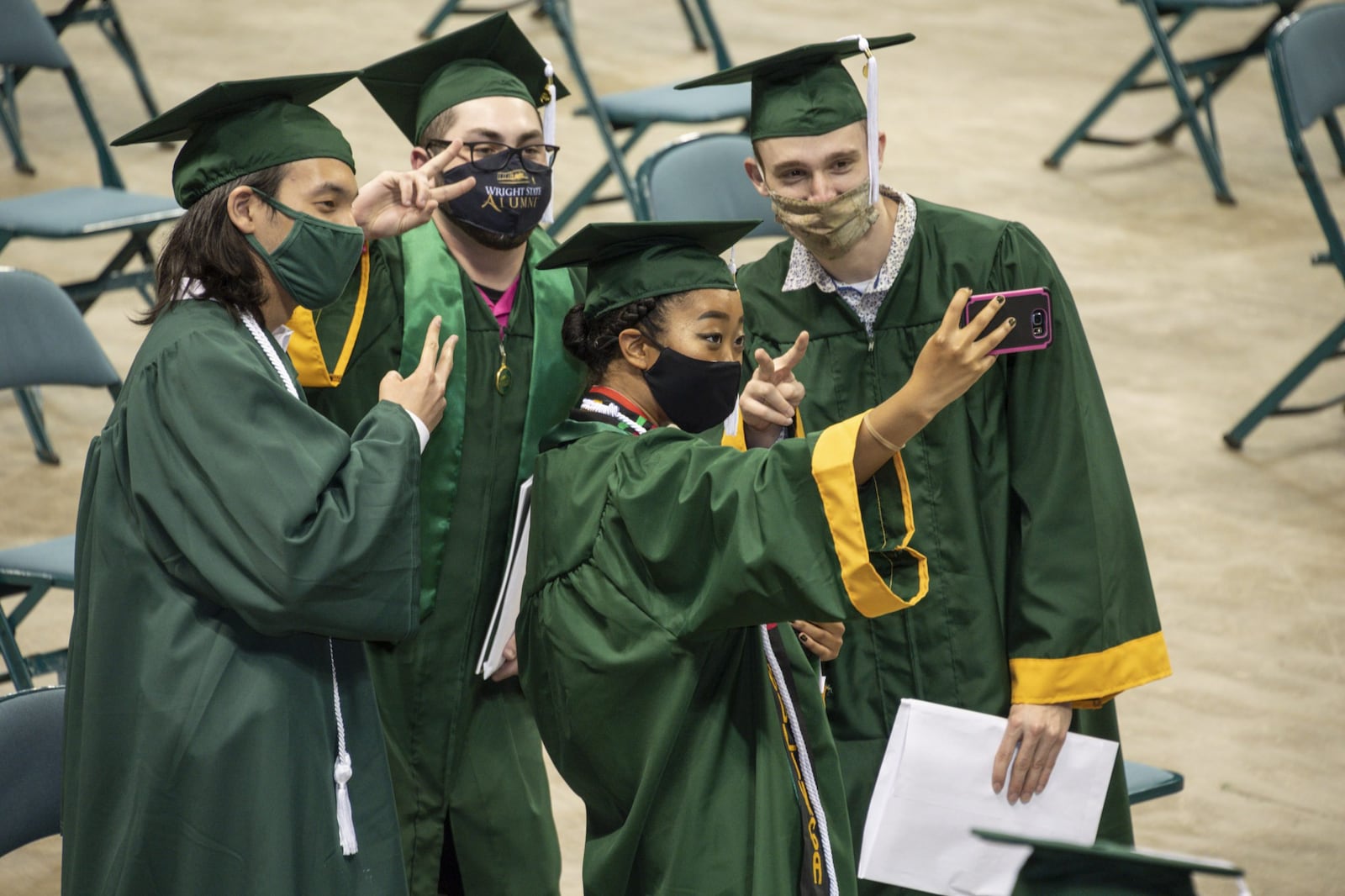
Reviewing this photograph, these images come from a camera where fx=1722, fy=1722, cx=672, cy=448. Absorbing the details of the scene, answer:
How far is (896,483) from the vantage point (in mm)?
2281

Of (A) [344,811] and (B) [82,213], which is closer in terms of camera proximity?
(A) [344,811]

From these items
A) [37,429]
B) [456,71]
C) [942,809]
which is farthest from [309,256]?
[37,429]

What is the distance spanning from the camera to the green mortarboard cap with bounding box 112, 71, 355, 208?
2.34 meters

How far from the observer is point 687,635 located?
2227 mm

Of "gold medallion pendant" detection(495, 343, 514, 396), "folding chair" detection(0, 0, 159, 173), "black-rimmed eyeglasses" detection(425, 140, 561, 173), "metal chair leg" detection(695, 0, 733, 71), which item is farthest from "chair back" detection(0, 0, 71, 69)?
"gold medallion pendant" detection(495, 343, 514, 396)

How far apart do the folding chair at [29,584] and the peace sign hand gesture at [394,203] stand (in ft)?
→ 4.40

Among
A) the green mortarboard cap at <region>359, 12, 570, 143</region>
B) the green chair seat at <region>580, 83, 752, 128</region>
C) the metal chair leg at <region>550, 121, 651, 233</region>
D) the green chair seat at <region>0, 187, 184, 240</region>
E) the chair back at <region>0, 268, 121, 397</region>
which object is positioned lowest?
the metal chair leg at <region>550, 121, 651, 233</region>

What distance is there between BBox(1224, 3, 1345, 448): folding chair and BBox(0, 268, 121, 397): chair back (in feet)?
12.0

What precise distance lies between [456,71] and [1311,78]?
360 cm

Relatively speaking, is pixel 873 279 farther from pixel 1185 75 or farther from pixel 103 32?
pixel 103 32

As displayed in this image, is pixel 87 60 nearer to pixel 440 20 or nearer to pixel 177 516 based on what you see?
pixel 440 20

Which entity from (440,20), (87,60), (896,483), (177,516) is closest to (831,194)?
(896,483)

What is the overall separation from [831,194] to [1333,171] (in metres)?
6.19

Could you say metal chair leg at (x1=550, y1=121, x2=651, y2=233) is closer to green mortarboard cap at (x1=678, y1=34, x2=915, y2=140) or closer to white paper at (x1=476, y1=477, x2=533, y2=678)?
green mortarboard cap at (x1=678, y1=34, x2=915, y2=140)
